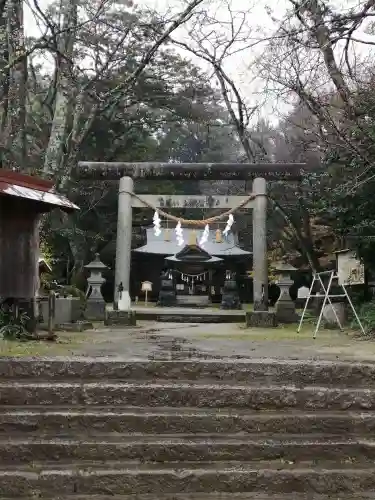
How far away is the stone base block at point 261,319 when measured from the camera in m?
11.8

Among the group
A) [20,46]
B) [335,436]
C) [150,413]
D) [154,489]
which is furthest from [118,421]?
[20,46]

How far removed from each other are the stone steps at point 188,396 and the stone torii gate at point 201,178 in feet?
26.3

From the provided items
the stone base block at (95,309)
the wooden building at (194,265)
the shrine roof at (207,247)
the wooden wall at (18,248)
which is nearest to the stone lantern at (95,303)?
the stone base block at (95,309)

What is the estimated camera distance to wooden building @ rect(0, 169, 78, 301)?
6.95 meters

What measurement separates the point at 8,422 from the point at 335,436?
2.64 m

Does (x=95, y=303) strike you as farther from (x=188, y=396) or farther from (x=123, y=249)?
(x=188, y=396)

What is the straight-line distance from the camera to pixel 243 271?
2855 centimetres

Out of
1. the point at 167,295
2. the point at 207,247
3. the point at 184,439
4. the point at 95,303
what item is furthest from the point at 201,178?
the point at 207,247

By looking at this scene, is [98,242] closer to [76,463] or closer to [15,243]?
[15,243]

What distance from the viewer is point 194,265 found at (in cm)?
2720

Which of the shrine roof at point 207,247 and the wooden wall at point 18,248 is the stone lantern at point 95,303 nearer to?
the wooden wall at point 18,248

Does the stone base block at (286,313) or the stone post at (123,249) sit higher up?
the stone post at (123,249)

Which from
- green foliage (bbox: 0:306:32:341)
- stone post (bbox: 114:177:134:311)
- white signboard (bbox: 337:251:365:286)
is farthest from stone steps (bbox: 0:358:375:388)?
stone post (bbox: 114:177:134:311)

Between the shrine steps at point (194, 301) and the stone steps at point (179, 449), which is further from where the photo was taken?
the shrine steps at point (194, 301)
